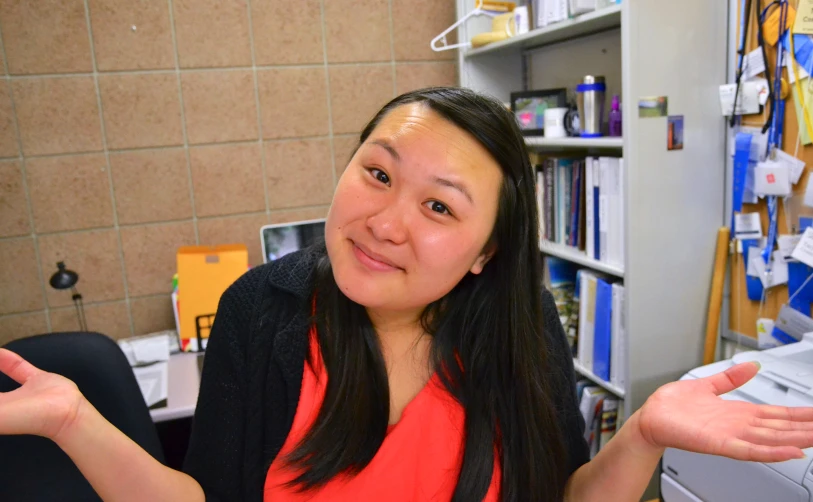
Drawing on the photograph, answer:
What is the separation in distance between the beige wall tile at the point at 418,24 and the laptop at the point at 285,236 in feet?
2.77

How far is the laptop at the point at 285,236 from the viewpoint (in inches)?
92.5

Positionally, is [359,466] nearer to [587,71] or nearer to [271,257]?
[271,257]

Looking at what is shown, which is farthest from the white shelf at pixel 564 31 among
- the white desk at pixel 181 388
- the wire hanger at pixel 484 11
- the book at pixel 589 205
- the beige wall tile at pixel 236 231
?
the white desk at pixel 181 388

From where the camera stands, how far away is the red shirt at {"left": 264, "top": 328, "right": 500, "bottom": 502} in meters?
1.00

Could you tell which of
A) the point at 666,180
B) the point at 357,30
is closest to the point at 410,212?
the point at 666,180

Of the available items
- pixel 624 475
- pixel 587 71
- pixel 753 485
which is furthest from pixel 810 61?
pixel 624 475

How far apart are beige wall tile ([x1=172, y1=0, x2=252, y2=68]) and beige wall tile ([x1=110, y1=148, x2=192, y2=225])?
0.37 m

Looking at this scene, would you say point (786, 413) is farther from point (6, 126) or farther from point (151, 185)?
point (6, 126)

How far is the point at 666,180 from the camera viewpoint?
1807mm

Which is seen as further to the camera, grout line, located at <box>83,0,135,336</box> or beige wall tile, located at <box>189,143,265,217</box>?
beige wall tile, located at <box>189,143,265,217</box>

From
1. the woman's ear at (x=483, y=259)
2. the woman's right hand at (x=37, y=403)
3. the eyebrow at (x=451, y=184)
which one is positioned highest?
the eyebrow at (x=451, y=184)

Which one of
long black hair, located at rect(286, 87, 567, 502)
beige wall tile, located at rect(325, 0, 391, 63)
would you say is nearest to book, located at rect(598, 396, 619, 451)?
long black hair, located at rect(286, 87, 567, 502)

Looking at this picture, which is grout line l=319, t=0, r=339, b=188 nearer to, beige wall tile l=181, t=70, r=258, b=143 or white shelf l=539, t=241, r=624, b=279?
beige wall tile l=181, t=70, r=258, b=143

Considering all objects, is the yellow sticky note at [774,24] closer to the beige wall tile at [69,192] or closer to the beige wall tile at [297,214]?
the beige wall tile at [297,214]
